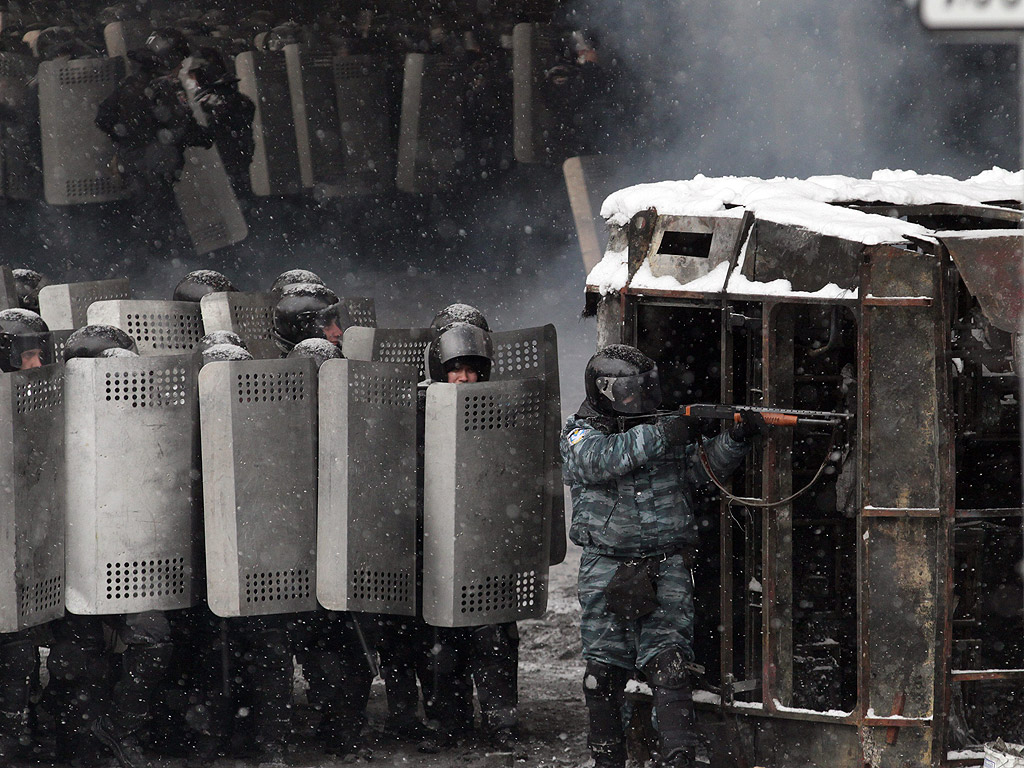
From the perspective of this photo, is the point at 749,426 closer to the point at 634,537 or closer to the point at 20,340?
the point at 634,537

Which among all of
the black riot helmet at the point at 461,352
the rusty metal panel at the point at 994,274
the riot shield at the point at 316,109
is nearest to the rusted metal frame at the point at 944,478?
the rusty metal panel at the point at 994,274

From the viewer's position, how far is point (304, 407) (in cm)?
578

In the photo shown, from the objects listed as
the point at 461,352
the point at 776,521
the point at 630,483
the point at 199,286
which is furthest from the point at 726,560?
the point at 199,286

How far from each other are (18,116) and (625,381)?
26.0 feet

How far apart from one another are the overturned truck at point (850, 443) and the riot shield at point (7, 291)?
3484 millimetres

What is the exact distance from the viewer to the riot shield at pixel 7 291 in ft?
24.8

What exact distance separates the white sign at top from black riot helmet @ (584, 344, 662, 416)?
2.52m

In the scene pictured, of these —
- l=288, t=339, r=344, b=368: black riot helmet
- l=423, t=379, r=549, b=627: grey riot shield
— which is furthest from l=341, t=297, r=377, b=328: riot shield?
l=423, t=379, r=549, b=627: grey riot shield

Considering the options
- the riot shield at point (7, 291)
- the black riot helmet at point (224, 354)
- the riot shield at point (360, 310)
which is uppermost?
the riot shield at point (7, 291)

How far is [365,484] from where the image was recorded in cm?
577

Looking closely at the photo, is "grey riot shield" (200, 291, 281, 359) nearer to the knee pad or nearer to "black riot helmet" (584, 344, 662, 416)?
"black riot helmet" (584, 344, 662, 416)

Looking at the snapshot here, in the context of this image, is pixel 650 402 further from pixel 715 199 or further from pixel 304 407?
pixel 304 407

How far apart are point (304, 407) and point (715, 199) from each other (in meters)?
1.94

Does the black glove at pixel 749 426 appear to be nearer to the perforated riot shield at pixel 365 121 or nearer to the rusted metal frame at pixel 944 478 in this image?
the rusted metal frame at pixel 944 478
